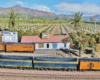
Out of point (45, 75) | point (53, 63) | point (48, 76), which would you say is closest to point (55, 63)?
point (53, 63)

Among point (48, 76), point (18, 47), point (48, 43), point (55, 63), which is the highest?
point (48, 43)

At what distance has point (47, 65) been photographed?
18.8 meters

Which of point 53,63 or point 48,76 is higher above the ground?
point 53,63

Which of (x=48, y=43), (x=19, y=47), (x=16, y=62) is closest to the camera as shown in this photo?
(x=16, y=62)

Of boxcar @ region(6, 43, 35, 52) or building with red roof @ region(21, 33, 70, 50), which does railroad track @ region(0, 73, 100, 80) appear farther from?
building with red roof @ region(21, 33, 70, 50)

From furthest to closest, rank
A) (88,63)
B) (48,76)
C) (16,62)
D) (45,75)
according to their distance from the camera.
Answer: (16,62) → (88,63) → (45,75) → (48,76)

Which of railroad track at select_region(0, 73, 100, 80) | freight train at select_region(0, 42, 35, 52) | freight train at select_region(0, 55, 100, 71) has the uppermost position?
freight train at select_region(0, 42, 35, 52)

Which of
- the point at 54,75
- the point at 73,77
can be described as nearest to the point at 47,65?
the point at 54,75

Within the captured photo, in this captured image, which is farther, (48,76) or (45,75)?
(45,75)

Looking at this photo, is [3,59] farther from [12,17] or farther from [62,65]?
[12,17]

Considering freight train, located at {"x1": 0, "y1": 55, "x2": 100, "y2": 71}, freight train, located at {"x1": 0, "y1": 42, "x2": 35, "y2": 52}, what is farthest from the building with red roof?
freight train, located at {"x1": 0, "y1": 55, "x2": 100, "y2": 71}

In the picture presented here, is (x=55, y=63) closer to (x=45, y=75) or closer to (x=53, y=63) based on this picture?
(x=53, y=63)

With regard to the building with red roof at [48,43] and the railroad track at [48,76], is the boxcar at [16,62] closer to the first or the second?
the railroad track at [48,76]

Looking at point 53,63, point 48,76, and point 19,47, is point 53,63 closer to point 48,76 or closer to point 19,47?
point 48,76
